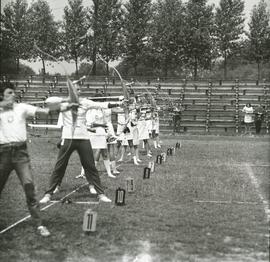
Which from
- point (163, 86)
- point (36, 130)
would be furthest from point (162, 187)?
point (163, 86)

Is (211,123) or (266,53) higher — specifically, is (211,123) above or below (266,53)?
below

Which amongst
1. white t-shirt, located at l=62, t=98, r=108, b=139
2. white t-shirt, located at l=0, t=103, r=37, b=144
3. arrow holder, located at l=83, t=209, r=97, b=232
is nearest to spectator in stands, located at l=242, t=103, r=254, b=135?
white t-shirt, located at l=62, t=98, r=108, b=139

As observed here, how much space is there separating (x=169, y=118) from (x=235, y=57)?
16140 millimetres

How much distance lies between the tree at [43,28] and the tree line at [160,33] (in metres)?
0.22

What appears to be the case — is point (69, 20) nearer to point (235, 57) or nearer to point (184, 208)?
point (235, 57)

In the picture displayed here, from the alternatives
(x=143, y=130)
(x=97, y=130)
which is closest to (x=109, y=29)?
(x=143, y=130)

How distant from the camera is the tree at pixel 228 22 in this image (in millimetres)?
46625

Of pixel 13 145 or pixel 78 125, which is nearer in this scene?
pixel 13 145

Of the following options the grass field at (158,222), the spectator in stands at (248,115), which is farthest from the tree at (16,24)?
the grass field at (158,222)

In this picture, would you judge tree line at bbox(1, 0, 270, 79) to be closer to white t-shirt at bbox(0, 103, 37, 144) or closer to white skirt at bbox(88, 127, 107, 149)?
white skirt at bbox(88, 127, 107, 149)

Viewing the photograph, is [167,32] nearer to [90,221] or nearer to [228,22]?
[228,22]

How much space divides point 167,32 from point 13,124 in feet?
132

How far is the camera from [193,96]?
130 ft

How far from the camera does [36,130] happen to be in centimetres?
3144
